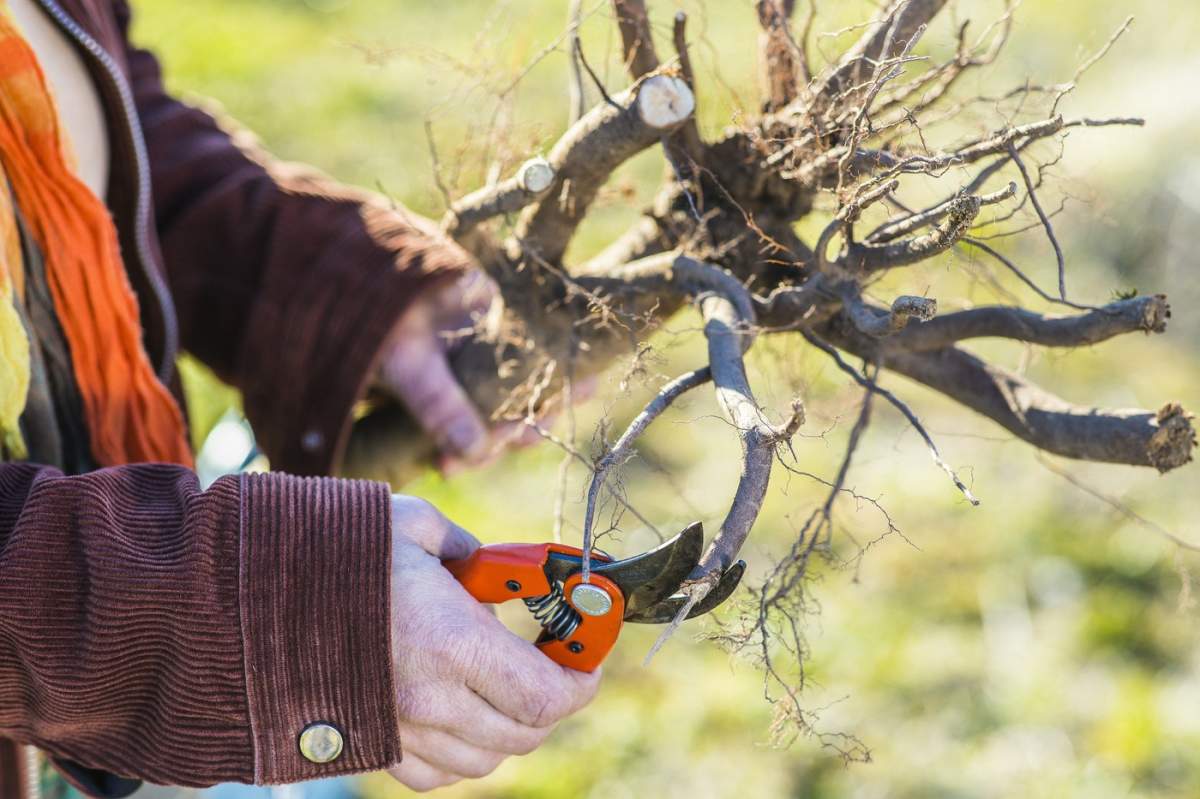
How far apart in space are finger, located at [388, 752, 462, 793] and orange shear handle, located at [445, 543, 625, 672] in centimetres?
15

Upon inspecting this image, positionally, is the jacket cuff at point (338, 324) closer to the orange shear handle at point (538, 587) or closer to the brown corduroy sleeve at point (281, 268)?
the brown corduroy sleeve at point (281, 268)

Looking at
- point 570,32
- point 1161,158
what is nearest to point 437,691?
point 570,32

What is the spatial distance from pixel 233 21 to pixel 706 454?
296cm

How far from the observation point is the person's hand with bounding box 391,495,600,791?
0.94 metres

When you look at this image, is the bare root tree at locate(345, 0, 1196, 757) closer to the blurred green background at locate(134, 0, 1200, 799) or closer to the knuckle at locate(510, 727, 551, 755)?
the blurred green background at locate(134, 0, 1200, 799)

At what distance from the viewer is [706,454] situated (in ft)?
10.4

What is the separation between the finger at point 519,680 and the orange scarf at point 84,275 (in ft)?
1.77

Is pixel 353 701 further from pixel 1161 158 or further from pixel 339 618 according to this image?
pixel 1161 158

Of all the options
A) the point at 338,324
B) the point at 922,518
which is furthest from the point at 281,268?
the point at 922,518

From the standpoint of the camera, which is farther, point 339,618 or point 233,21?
point 233,21

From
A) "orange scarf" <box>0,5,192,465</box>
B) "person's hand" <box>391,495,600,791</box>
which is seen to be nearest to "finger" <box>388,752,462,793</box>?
"person's hand" <box>391,495,600,791</box>

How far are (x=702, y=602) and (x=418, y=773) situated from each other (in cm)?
31

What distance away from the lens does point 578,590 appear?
956 mm

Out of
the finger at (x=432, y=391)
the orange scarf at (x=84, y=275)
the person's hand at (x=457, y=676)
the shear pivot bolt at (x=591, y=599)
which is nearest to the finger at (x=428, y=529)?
the person's hand at (x=457, y=676)
